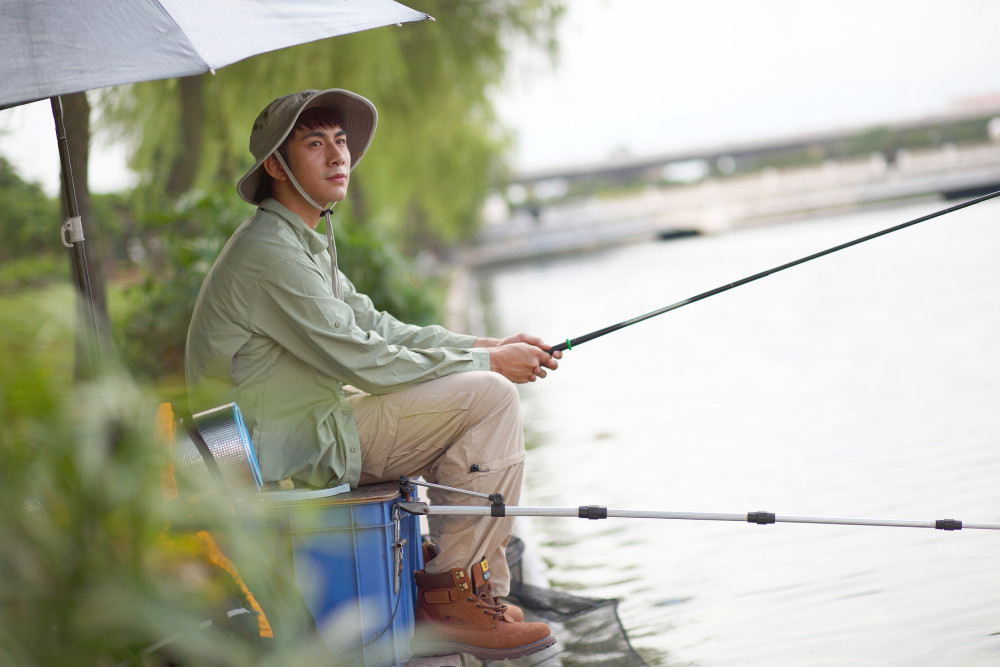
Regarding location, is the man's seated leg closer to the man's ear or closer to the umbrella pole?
the man's ear

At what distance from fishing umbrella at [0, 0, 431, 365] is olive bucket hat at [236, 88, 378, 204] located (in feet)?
1.05

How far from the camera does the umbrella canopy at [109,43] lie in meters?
2.65

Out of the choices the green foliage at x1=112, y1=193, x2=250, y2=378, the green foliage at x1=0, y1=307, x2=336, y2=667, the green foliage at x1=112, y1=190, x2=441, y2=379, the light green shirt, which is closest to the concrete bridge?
the green foliage at x1=112, y1=190, x2=441, y2=379

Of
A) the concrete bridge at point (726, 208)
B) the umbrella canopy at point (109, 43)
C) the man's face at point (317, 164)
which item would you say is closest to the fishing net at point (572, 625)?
the man's face at point (317, 164)

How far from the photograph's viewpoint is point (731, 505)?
501 centimetres

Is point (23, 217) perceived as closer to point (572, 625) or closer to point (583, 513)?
point (572, 625)

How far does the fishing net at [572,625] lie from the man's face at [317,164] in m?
1.46

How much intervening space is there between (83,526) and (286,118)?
7.23 ft

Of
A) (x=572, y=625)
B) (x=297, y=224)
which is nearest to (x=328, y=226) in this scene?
(x=297, y=224)

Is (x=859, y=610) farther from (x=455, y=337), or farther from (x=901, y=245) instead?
(x=901, y=245)

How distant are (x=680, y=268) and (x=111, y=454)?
26179 millimetres

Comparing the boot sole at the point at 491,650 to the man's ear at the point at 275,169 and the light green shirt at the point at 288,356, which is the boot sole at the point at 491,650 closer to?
the light green shirt at the point at 288,356

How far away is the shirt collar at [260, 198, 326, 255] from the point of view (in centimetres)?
329

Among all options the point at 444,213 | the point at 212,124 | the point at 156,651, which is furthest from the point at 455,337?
the point at 444,213
